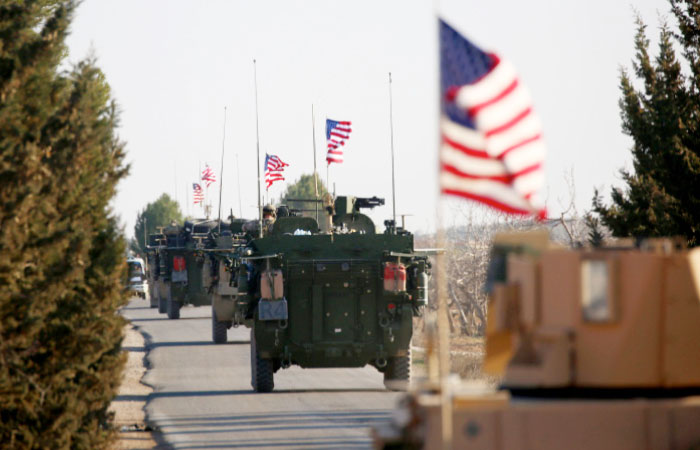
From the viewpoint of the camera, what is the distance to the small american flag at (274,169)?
35.8 meters

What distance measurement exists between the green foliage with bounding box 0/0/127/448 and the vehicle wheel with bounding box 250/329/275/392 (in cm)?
536

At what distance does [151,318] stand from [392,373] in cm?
2410

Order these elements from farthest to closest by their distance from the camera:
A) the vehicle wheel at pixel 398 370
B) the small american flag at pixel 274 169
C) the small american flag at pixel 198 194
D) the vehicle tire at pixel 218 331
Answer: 1. the small american flag at pixel 198 194
2. the small american flag at pixel 274 169
3. the vehicle tire at pixel 218 331
4. the vehicle wheel at pixel 398 370

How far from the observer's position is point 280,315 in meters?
18.4

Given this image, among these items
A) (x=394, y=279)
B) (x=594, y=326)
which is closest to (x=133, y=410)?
(x=394, y=279)

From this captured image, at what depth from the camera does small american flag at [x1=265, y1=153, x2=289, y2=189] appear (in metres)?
35.8

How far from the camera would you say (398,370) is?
63.4 ft

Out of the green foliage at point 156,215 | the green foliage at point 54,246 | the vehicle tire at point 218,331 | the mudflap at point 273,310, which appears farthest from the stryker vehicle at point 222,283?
the green foliage at point 156,215

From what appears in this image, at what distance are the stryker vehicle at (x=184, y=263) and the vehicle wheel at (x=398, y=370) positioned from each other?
53.5ft

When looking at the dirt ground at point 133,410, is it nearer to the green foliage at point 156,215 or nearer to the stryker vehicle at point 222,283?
the stryker vehicle at point 222,283

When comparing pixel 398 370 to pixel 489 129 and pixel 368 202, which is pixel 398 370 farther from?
pixel 489 129

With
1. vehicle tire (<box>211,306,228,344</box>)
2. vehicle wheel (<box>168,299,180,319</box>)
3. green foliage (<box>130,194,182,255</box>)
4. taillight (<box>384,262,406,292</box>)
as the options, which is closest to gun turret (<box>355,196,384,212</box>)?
taillight (<box>384,262,406,292</box>)

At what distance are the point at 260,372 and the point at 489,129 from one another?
12696mm

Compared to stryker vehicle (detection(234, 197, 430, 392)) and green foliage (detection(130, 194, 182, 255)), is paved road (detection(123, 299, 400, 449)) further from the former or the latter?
green foliage (detection(130, 194, 182, 255))
